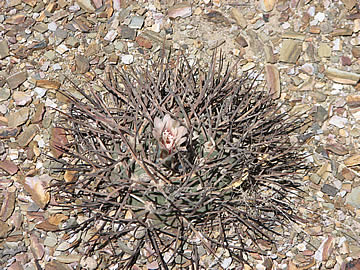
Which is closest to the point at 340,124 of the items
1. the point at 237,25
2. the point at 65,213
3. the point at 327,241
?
the point at 327,241

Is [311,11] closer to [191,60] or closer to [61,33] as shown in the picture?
[191,60]

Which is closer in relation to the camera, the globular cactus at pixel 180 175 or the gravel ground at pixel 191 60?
the globular cactus at pixel 180 175

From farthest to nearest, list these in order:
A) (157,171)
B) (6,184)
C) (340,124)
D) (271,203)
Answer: (340,124) → (6,184) → (271,203) → (157,171)

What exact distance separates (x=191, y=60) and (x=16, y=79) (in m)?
0.83

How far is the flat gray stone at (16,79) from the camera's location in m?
2.22

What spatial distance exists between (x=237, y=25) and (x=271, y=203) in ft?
3.19

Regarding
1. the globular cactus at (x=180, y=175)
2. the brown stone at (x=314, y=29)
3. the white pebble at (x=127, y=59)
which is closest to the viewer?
the globular cactus at (x=180, y=175)

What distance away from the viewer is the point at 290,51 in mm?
2334

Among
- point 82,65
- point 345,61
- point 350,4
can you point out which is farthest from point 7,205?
point 350,4

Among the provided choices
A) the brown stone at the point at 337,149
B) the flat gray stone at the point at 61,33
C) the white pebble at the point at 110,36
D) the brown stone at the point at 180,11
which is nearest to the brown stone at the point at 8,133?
the flat gray stone at the point at 61,33

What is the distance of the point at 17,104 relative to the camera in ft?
7.16

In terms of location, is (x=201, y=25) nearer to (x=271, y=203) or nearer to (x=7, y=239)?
(x=271, y=203)

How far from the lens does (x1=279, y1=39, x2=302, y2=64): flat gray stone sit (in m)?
2.32

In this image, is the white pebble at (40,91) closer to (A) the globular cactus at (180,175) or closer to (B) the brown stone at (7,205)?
(A) the globular cactus at (180,175)
